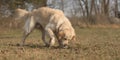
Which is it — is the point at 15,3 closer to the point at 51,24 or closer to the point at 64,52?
the point at 51,24

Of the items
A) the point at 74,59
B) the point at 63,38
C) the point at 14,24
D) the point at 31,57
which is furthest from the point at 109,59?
the point at 14,24

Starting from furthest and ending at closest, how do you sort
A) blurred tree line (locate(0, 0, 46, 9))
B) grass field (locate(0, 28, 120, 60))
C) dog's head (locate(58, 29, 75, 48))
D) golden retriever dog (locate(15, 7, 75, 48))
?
1. blurred tree line (locate(0, 0, 46, 9))
2. golden retriever dog (locate(15, 7, 75, 48))
3. dog's head (locate(58, 29, 75, 48))
4. grass field (locate(0, 28, 120, 60))

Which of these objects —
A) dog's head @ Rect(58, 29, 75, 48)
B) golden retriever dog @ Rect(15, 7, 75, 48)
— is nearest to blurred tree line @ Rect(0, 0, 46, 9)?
golden retriever dog @ Rect(15, 7, 75, 48)

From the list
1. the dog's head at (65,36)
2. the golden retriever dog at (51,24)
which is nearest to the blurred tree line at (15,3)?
the golden retriever dog at (51,24)

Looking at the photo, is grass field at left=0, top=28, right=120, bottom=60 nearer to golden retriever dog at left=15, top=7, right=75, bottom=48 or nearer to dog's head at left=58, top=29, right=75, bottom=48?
dog's head at left=58, top=29, right=75, bottom=48

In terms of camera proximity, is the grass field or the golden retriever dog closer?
the grass field

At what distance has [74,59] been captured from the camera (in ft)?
24.5

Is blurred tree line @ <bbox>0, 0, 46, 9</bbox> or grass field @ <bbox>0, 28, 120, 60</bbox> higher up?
blurred tree line @ <bbox>0, 0, 46, 9</bbox>

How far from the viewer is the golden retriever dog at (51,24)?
1027 centimetres

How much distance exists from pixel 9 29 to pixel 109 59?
63.6 ft

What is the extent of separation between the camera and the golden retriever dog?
10266 millimetres

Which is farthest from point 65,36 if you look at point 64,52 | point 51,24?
point 64,52

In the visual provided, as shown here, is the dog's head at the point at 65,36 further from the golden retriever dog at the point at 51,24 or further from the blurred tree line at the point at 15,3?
the blurred tree line at the point at 15,3

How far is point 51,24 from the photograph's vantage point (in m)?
10.7
